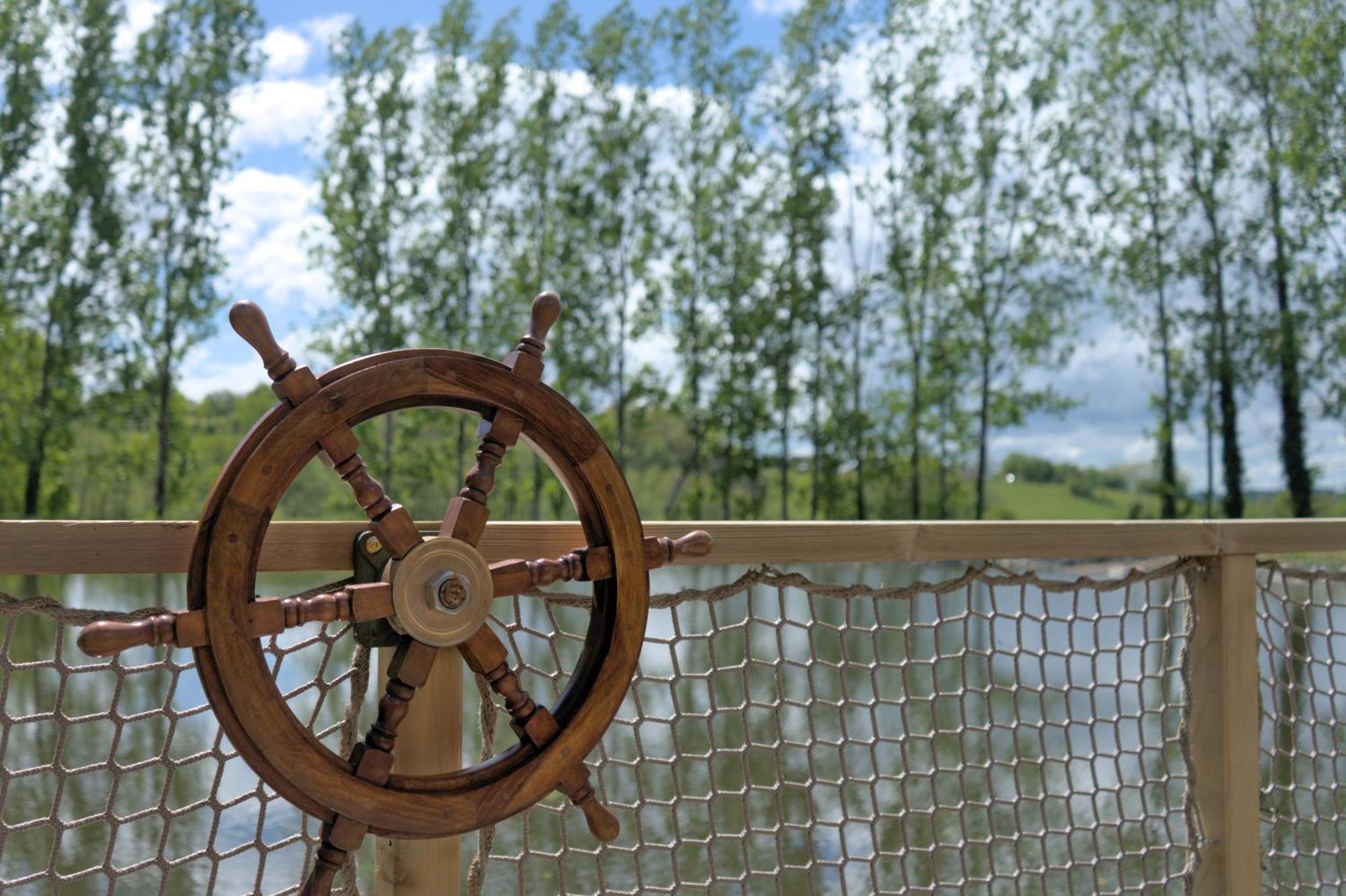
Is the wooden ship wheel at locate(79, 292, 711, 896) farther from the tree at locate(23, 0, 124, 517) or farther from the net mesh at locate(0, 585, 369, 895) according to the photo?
the tree at locate(23, 0, 124, 517)

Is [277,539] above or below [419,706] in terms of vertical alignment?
above

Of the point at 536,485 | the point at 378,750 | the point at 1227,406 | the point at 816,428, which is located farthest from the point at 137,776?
the point at 1227,406

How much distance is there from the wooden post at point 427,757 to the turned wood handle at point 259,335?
0.29m

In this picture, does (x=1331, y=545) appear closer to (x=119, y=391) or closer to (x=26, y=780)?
(x=26, y=780)

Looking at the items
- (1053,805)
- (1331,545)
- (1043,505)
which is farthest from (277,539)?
(1043,505)

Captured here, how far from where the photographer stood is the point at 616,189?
15164 millimetres

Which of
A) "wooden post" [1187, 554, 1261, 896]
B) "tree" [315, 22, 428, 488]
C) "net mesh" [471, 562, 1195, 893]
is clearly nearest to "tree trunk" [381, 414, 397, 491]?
"tree" [315, 22, 428, 488]

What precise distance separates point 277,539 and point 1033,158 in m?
16.1

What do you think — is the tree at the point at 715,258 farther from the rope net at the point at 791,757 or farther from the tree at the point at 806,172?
the rope net at the point at 791,757

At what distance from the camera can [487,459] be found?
1076mm

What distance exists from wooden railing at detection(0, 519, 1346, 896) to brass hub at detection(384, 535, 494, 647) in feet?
0.26

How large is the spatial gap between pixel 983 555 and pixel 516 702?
646mm

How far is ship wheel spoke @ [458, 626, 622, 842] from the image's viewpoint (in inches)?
42.0

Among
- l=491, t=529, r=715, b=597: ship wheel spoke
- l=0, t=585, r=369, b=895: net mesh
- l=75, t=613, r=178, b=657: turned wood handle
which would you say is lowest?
l=0, t=585, r=369, b=895: net mesh
